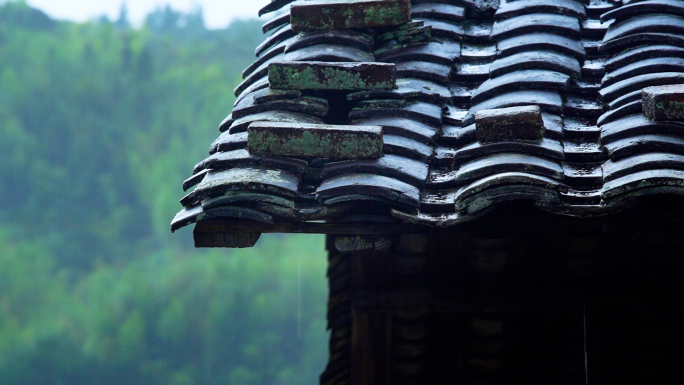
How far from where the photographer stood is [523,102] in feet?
10.8

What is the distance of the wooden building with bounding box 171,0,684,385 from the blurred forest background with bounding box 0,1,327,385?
2726 cm

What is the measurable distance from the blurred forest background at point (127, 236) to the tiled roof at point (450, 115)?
27.5 metres

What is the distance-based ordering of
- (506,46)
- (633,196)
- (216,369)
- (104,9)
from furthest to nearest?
(104,9) → (216,369) → (506,46) → (633,196)

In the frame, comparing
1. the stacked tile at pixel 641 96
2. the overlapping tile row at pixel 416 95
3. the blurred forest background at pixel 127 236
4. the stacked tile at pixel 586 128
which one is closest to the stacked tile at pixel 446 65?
the overlapping tile row at pixel 416 95

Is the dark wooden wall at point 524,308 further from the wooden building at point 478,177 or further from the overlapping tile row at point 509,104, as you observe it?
the overlapping tile row at point 509,104

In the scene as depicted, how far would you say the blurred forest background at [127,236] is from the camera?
3167 centimetres

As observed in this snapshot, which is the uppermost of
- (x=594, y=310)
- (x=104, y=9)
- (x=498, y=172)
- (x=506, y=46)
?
(x=104, y=9)

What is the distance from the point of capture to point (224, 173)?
301cm

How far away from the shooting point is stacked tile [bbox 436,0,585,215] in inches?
109

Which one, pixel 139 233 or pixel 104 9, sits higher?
pixel 104 9

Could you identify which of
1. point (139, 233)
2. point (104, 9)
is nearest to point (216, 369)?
point (139, 233)

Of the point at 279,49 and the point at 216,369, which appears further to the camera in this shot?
the point at 216,369

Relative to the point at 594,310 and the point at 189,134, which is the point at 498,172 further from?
the point at 189,134

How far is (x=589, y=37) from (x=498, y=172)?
4.30ft
